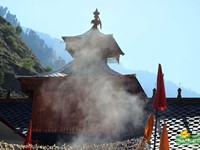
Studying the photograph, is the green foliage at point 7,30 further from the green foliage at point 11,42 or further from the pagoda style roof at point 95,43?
the pagoda style roof at point 95,43

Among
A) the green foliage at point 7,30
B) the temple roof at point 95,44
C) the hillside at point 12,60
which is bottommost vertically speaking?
A: the temple roof at point 95,44

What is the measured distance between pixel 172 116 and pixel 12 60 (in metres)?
52.0

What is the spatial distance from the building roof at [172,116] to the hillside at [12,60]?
37.2 m

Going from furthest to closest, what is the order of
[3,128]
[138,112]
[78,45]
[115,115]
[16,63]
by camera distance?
[16,63] → [78,45] → [138,112] → [115,115] → [3,128]

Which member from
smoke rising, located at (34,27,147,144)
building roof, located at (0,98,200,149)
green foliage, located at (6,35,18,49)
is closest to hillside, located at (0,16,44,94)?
green foliage, located at (6,35,18,49)

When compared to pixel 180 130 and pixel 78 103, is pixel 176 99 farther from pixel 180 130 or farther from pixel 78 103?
pixel 78 103

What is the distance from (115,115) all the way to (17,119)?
14.7ft

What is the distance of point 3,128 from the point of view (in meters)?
9.62

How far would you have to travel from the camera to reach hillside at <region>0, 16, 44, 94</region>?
54.1m

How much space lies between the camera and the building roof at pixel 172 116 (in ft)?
34.7

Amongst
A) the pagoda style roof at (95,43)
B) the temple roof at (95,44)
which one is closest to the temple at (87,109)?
the temple roof at (95,44)

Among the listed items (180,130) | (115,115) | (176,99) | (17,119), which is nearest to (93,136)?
(115,115)

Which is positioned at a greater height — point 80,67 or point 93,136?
point 80,67

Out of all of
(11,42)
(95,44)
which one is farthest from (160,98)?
(11,42)
